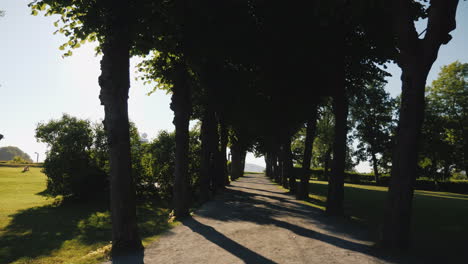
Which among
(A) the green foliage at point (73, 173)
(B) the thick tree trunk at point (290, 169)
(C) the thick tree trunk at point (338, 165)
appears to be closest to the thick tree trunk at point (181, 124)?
(C) the thick tree trunk at point (338, 165)

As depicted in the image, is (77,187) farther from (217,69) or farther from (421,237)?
(421,237)

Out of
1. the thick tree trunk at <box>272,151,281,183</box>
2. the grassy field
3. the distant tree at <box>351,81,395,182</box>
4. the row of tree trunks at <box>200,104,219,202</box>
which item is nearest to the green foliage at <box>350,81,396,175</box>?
the distant tree at <box>351,81,395,182</box>

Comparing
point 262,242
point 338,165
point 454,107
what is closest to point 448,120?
point 454,107

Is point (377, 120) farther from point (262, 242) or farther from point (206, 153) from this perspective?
point (262, 242)

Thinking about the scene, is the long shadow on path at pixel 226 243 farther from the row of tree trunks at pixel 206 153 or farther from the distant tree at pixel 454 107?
the distant tree at pixel 454 107

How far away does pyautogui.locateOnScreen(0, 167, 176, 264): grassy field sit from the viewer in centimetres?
747

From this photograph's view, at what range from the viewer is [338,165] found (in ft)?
42.2

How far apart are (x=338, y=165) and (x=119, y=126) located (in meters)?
9.52

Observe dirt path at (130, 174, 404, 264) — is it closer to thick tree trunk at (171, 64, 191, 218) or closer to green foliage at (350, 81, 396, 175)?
thick tree trunk at (171, 64, 191, 218)

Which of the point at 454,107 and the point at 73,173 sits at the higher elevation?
the point at 454,107

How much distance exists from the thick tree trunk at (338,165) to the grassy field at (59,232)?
7.16 meters

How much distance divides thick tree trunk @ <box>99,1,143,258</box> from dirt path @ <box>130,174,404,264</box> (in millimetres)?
820

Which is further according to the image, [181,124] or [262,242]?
[181,124]

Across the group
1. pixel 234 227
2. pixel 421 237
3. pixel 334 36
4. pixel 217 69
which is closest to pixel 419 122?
pixel 421 237
